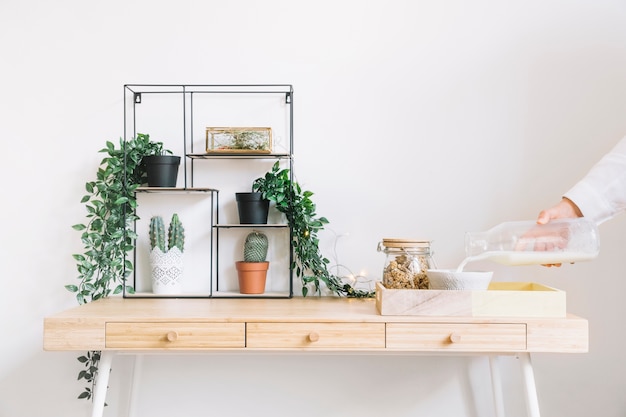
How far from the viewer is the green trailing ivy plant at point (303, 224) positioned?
203 centimetres

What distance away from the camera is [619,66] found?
7.07 feet

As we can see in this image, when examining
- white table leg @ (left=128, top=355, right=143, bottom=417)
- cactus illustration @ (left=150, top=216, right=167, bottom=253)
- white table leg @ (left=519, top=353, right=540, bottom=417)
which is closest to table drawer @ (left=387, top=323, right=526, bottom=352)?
white table leg @ (left=519, top=353, right=540, bottom=417)

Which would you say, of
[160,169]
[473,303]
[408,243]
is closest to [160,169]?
[160,169]

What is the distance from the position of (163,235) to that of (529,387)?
138 cm

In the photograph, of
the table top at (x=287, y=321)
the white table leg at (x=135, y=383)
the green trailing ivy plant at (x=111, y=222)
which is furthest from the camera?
the white table leg at (x=135, y=383)

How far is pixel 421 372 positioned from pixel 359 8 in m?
1.46

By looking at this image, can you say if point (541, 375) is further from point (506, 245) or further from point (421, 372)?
point (506, 245)

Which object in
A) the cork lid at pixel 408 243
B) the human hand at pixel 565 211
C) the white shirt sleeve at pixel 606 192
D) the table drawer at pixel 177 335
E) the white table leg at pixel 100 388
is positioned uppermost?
the white shirt sleeve at pixel 606 192

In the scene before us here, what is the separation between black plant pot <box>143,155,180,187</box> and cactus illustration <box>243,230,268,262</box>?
361 mm

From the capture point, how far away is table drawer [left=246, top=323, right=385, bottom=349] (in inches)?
65.2

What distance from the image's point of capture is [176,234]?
208 cm

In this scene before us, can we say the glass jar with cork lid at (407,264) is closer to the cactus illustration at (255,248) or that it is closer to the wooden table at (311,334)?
the wooden table at (311,334)

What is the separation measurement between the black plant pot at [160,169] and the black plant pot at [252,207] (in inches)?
10.0

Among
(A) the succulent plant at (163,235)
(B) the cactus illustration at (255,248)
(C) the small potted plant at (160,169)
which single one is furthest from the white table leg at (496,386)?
(C) the small potted plant at (160,169)
